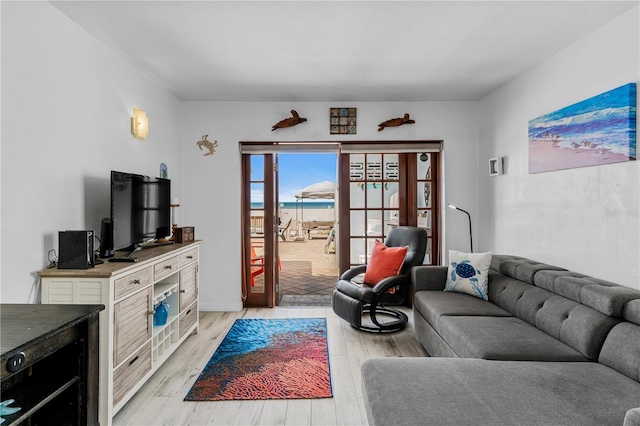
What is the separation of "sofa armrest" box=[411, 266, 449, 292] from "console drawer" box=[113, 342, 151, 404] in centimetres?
235

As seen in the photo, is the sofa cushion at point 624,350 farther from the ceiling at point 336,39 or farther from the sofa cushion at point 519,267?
the ceiling at point 336,39

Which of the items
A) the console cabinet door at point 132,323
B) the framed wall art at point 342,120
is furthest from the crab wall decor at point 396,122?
the console cabinet door at point 132,323

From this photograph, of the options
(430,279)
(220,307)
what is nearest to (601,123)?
(430,279)

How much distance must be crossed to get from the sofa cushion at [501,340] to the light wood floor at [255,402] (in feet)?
2.45

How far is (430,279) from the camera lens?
3439 mm

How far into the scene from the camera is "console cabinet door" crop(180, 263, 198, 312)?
3258 millimetres

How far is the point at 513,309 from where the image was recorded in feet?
9.08

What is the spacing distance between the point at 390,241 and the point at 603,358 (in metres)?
2.39

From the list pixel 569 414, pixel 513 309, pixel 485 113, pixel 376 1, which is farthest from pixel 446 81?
pixel 569 414

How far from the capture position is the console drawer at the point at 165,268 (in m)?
2.73

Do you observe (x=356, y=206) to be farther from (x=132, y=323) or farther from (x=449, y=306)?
(x=132, y=323)

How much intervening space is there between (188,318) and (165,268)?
0.77 meters

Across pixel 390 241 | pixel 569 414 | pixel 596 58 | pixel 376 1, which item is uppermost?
pixel 376 1

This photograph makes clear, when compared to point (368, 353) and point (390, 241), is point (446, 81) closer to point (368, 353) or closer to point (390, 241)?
point (390, 241)
